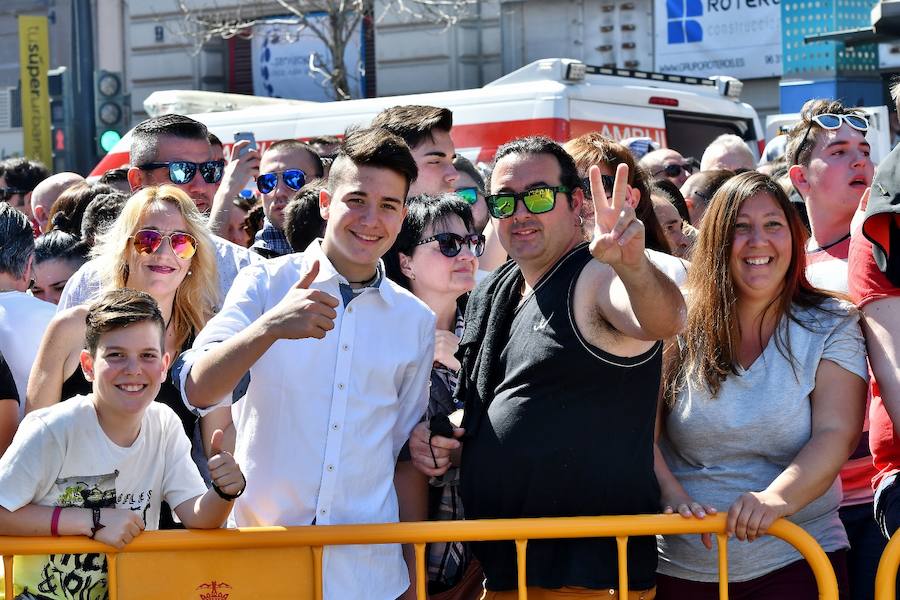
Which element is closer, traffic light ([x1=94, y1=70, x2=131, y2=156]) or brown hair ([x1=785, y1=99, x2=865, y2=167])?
brown hair ([x1=785, y1=99, x2=865, y2=167])

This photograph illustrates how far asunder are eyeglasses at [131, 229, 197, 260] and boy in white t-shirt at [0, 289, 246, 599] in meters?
0.67

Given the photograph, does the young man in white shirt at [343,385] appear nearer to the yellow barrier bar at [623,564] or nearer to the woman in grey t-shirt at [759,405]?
the yellow barrier bar at [623,564]

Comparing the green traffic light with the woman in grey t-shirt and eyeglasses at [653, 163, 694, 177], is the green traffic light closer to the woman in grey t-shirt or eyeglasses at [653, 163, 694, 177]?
eyeglasses at [653, 163, 694, 177]

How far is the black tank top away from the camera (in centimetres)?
334

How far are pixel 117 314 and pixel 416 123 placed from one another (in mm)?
1992

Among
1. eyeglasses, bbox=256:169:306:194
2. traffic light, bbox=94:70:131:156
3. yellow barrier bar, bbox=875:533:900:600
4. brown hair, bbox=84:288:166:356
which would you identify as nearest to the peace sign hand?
yellow barrier bar, bbox=875:533:900:600

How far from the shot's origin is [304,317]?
9.98 feet

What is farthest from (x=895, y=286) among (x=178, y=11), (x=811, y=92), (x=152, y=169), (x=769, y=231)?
(x=178, y=11)

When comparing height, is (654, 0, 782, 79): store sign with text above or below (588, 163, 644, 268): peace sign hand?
above

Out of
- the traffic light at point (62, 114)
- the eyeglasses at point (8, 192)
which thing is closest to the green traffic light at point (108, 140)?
the traffic light at point (62, 114)

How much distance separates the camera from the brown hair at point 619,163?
14.8 ft

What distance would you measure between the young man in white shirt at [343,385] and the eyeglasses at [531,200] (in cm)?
29

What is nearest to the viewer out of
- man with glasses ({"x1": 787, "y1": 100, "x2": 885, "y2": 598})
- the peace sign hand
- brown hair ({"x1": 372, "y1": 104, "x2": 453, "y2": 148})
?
the peace sign hand

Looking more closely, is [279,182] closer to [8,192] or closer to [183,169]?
[183,169]
